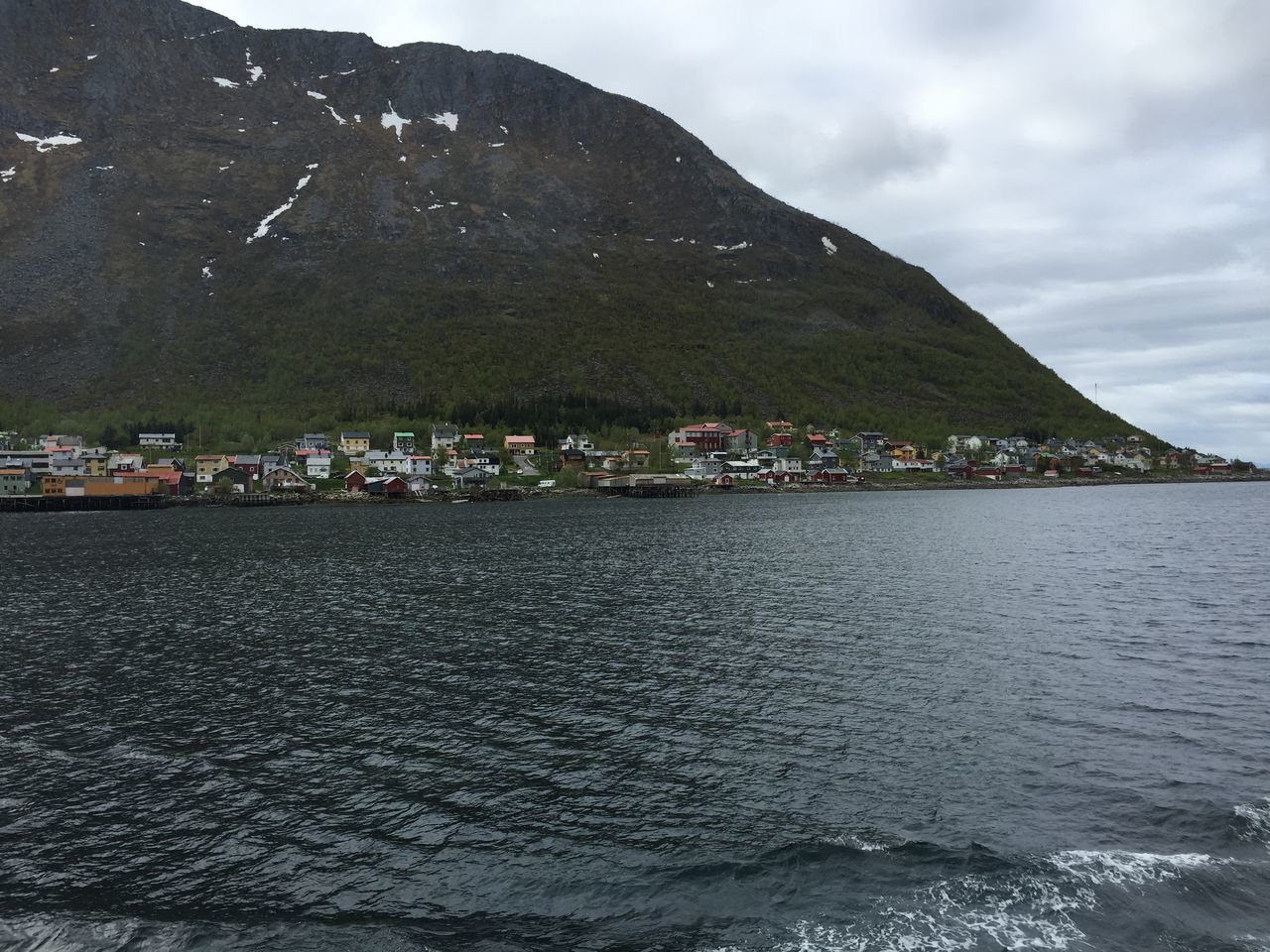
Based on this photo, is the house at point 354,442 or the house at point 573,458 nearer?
the house at point 354,442

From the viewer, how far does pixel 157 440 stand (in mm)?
150125

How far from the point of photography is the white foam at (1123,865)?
12891mm

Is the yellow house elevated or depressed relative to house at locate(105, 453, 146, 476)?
elevated

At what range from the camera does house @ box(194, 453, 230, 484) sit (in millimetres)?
132250

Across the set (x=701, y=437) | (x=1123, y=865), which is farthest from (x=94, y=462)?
(x=1123, y=865)

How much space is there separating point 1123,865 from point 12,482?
152257mm

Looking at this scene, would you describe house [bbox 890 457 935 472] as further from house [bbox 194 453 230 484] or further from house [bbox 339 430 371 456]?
house [bbox 194 453 230 484]

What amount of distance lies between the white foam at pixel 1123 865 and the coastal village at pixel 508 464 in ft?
401

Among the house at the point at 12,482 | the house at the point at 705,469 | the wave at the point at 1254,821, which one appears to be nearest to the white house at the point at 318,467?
the house at the point at 12,482

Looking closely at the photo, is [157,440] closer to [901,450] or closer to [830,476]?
[830,476]

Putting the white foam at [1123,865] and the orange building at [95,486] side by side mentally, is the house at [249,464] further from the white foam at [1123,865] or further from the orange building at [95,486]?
the white foam at [1123,865]

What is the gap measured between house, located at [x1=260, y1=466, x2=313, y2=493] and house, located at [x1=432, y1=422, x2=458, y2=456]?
3213 centimetres

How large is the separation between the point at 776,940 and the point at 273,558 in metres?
53.5

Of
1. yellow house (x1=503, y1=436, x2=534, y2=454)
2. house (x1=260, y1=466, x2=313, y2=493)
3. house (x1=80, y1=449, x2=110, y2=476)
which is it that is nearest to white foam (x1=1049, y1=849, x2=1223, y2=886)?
house (x1=260, y1=466, x2=313, y2=493)
